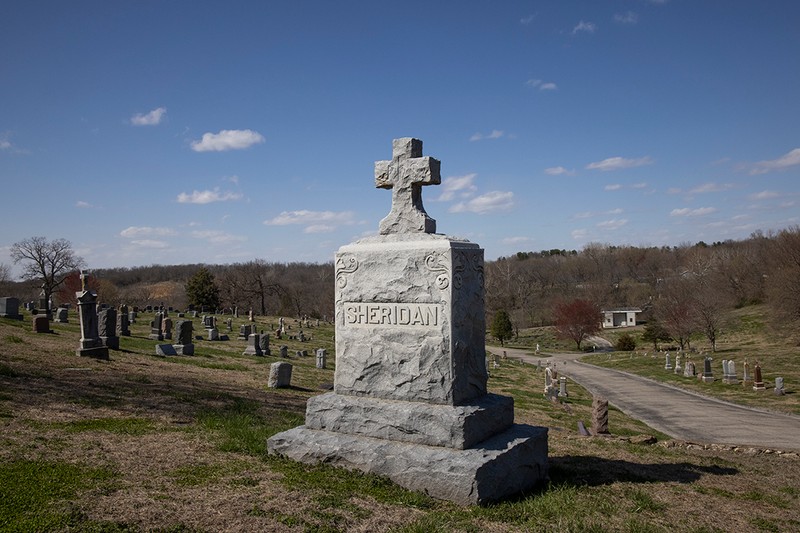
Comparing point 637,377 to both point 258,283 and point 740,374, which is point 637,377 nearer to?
point 740,374

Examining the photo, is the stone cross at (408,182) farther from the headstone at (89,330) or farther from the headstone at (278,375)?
the headstone at (89,330)

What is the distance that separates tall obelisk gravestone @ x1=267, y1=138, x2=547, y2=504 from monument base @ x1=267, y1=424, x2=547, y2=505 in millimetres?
11

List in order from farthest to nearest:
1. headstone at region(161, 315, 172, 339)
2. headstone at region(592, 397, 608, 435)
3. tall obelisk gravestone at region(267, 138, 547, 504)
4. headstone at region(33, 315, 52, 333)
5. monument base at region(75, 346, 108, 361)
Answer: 1. headstone at region(161, 315, 172, 339)
2. headstone at region(33, 315, 52, 333)
3. monument base at region(75, 346, 108, 361)
4. headstone at region(592, 397, 608, 435)
5. tall obelisk gravestone at region(267, 138, 547, 504)

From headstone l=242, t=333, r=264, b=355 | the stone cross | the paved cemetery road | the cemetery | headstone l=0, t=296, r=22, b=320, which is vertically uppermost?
the stone cross

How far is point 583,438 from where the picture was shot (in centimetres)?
933

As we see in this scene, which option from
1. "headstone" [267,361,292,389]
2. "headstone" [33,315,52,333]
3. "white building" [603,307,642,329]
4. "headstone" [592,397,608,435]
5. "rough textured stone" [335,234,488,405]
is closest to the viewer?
"rough textured stone" [335,234,488,405]

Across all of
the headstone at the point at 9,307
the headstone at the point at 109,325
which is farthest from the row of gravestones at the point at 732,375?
the headstone at the point at 9,307

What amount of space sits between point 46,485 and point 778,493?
7701mm

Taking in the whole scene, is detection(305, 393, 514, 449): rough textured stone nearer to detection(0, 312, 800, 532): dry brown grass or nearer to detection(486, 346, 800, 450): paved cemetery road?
detection(0, 312, 800, 532): dry brown grass

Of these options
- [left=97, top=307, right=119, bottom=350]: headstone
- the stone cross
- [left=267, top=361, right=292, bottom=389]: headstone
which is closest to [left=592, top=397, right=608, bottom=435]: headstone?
[left=267, top=361, right=292, bottom=389]: headstone

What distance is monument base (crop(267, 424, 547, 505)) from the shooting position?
504cm

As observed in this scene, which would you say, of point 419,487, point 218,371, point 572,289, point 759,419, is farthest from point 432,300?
point 572,289

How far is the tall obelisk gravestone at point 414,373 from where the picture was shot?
5.39 metres

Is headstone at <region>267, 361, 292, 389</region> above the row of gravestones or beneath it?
above
